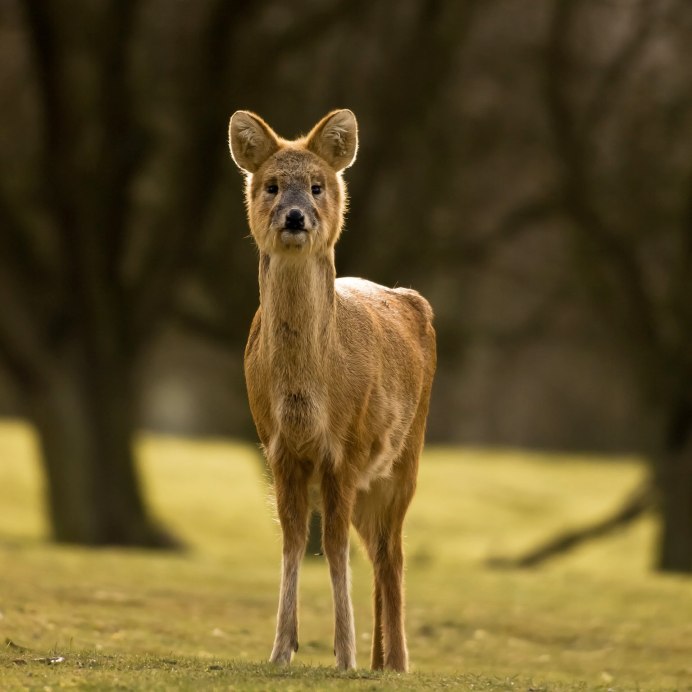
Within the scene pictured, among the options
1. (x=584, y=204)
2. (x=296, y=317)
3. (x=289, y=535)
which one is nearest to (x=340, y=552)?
(x=289, y=535)

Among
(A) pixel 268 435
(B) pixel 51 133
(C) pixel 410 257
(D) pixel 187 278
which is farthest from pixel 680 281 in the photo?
(A) pixel 268 435

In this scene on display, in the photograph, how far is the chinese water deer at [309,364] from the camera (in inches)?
353

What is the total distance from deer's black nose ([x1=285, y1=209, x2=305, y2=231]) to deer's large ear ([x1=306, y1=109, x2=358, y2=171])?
2.38ft

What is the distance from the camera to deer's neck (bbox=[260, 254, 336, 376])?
900cm

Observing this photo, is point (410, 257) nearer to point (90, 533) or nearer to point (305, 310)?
point (90, 533)

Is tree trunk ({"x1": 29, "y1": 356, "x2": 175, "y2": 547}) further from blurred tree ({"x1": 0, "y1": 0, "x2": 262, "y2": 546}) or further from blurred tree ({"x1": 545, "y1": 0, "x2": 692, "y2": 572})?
blurred tree ({"x1": 545, "y1": 0, "x2": 692, "y2": 572})

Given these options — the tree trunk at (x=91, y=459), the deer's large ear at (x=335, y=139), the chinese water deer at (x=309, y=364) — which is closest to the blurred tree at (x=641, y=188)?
the tree trunk at (x=91, y=459)

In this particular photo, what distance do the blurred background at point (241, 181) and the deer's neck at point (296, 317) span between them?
41.8 feet

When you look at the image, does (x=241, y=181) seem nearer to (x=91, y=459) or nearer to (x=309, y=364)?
(x=91, y=459)

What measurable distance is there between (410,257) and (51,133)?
18.6ft

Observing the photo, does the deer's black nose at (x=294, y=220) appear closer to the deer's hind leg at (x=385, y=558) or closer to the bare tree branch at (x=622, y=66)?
the deer's hind leg at (x=385, y=558)

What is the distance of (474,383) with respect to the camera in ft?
135

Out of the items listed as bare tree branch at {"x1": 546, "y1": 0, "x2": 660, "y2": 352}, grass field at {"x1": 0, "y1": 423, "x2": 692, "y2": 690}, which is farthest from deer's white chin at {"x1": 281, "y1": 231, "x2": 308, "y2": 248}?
bare tree branch at {"x1": 546, "y1": 0, "x2": 660, "y2": 352}

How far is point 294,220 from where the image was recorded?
886 centimetres
